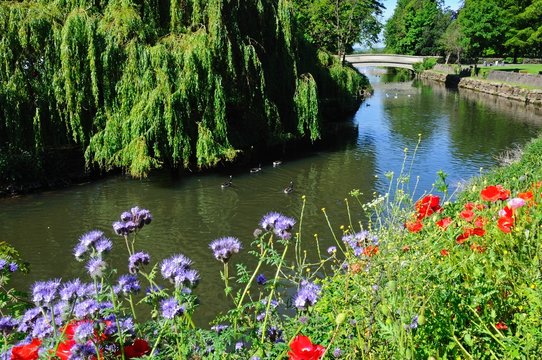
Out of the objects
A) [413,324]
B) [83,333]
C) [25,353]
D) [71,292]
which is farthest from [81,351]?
[413,324]

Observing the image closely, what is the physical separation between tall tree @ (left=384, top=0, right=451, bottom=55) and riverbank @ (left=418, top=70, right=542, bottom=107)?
1954 centimetres

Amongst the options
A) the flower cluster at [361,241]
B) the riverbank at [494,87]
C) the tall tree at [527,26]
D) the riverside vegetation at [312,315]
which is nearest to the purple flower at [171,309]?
the riverside vegetation at [312,315]

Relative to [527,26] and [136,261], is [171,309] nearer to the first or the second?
[136,261]

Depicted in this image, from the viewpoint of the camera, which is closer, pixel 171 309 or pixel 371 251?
pixel 171 309

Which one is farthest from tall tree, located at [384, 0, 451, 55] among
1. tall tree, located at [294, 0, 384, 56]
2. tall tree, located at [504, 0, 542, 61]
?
tall tree, located at [294, 0, 384, 56]

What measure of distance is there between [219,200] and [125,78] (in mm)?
4262

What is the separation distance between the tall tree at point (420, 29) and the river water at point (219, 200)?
52.6 m

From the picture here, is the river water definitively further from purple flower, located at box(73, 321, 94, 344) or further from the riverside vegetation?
purple flower, located at box(73, 321, 94, 344)

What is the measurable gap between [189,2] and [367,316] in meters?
14.2

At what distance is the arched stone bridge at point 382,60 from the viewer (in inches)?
2278

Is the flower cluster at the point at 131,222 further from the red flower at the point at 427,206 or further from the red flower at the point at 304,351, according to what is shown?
the red flower at the point at 427,206

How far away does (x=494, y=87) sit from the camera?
3884 centimetres

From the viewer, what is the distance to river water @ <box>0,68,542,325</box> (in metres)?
9.79

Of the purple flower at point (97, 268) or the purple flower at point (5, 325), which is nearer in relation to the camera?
the purple flower at point (97, 268)
